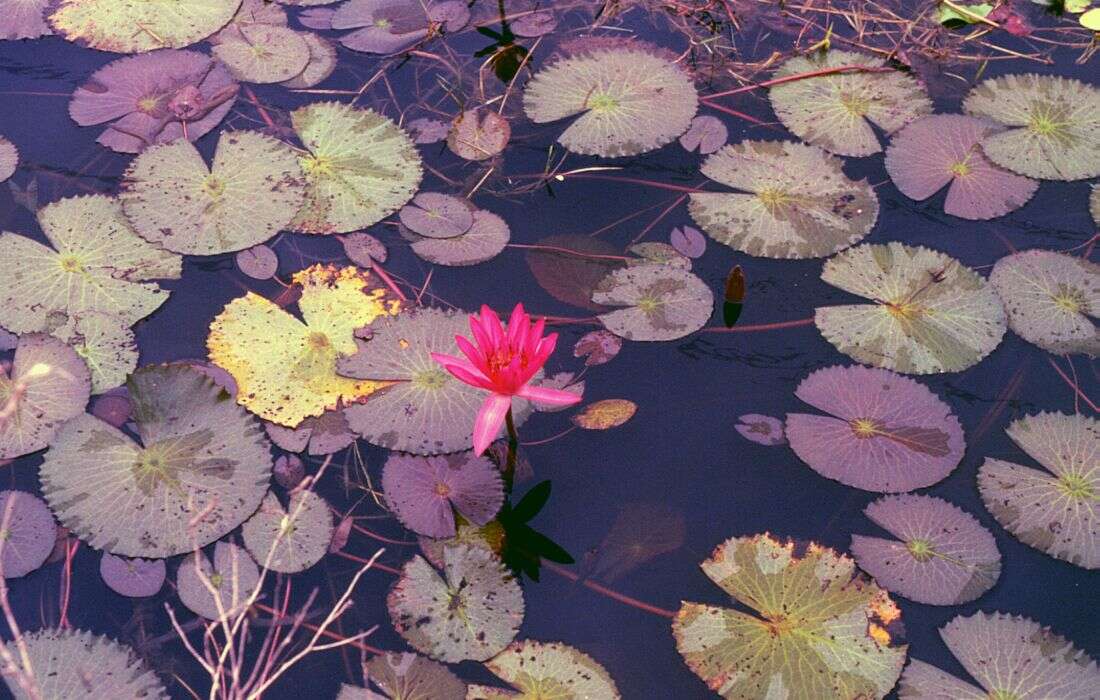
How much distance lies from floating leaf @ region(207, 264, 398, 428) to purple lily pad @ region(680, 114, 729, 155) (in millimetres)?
1247

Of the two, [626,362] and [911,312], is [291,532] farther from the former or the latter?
[911,312]

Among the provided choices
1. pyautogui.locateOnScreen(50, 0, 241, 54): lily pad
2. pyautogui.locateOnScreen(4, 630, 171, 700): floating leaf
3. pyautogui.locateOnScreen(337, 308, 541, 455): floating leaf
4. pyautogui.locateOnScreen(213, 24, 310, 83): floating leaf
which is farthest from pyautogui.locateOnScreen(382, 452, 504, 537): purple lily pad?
pyautogui.locateOnScreen(50, 0, 241, 54): lily pad

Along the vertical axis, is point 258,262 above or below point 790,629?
above

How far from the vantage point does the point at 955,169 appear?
3613mm

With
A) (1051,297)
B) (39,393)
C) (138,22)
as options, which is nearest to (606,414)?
(1051,297)

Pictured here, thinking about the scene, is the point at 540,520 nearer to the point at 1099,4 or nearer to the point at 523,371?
the point at 523,371

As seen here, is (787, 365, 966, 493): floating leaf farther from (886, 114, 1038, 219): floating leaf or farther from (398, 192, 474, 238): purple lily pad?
(398, 192, 474, 238): purple lily pad

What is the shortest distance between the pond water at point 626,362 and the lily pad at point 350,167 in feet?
0.21

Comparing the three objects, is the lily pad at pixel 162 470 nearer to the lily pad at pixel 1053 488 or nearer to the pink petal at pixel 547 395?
the pink petal at pixel 547 395

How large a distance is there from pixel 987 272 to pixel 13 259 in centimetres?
303

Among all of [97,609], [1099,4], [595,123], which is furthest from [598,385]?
[1099,4]

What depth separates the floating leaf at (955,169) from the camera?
3.53 metres

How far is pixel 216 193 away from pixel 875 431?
2.16 m

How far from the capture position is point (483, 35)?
13.5ft
